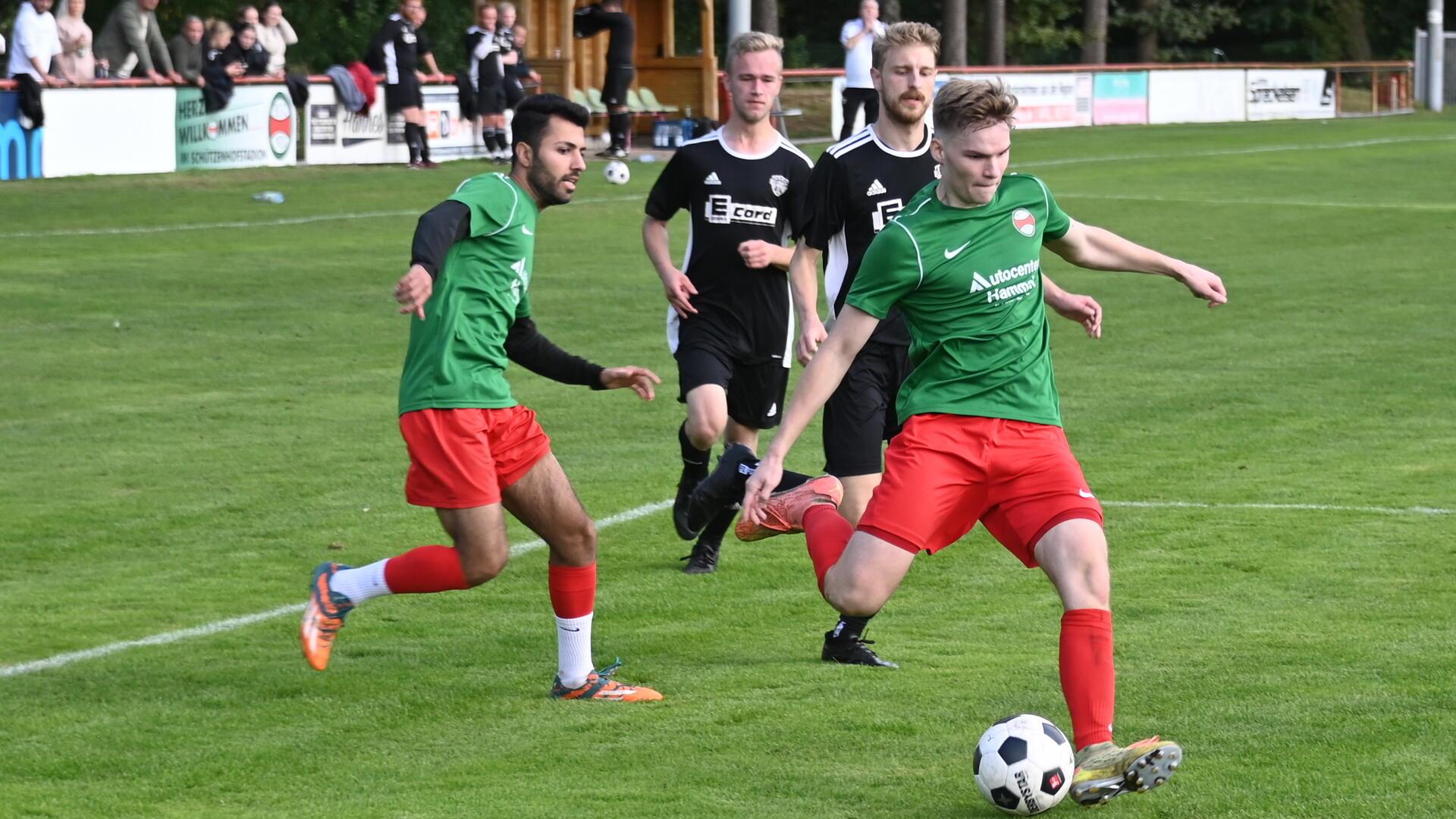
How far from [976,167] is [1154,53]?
6000cm

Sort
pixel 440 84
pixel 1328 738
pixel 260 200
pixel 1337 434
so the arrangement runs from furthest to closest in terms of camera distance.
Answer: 1. pixel 440 84
2. pixel 260 200
3. pixel 1337 434
4. pixel 1328 738

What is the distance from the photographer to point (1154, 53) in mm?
63219

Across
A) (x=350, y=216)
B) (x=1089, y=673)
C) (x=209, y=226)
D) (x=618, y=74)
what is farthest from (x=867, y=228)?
(x=618, y=74)

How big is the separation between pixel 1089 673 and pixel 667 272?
3568 millimetres

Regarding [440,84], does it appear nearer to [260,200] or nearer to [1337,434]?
[260,200]

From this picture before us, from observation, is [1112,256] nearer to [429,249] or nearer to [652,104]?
[429,249]

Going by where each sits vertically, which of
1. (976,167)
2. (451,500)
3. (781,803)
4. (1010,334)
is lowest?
(781,803)

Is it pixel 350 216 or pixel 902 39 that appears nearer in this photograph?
pixel 902 39

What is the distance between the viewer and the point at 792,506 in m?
6.37

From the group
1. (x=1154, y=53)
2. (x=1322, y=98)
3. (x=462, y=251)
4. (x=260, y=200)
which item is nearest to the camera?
(x=462, y=251)

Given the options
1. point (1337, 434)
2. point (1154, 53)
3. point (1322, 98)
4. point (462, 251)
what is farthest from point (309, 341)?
point (1154, 53)

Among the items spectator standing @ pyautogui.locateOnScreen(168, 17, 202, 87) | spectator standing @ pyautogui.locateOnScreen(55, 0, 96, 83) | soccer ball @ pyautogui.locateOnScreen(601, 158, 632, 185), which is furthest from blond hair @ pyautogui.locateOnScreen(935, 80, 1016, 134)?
spectator standing @ pyautogui.locateOnScreen(168, 17, 202, 87)

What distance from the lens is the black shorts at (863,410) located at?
7465mm

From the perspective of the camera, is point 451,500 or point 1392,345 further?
point 1392,345
